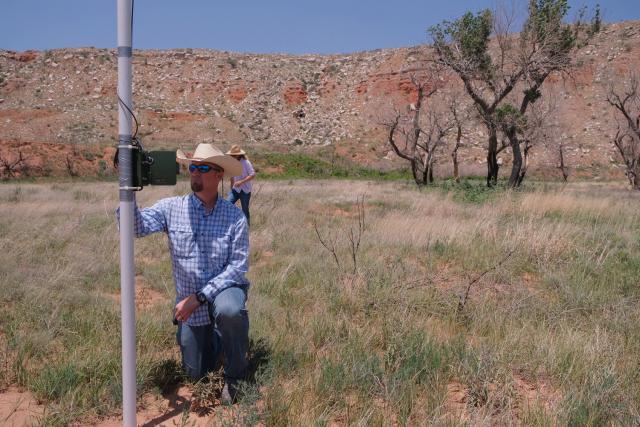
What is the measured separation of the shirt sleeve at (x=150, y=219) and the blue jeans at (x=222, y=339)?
23.8 inches

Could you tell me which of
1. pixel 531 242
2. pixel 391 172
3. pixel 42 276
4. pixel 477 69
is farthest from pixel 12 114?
pixel 531 242

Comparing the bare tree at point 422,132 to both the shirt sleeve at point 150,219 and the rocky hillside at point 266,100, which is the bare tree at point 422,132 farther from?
the shirt sleeve at point 150,219

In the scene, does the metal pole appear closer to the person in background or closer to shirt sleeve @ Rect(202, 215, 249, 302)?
shirt sleeve @ Rect(202, 215, 249, 302)

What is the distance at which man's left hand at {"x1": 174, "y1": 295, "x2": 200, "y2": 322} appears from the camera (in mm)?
3029

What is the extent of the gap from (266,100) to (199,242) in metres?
41.1

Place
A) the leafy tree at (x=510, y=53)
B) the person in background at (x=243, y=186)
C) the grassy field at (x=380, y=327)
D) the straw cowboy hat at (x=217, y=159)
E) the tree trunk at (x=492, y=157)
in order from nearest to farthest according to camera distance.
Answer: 1. the grassy field at (x=380, y=327)
2. the straw cowboy hat at (x=217, y=159)
3. the person in background at (x=243, y=186)
4. the leafy tree at (x=510, y=53)
5. the tree trunk at (x=492, y=157)

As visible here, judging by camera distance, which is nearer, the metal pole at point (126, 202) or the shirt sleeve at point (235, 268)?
the metal pole at point (126, 202)

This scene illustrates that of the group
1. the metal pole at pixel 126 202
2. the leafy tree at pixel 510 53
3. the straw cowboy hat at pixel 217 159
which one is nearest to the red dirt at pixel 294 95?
the leafy tree at pixel 510 53

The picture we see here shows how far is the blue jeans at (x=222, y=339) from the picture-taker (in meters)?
3.02

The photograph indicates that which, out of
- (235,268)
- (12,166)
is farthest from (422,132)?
(235,268)

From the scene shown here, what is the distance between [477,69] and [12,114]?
34.0 m

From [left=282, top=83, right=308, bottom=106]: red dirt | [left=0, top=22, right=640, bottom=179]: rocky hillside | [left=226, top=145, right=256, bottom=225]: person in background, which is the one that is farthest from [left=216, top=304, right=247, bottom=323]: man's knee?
[left=282, top=83, right=308, bottom=106]: red dirt

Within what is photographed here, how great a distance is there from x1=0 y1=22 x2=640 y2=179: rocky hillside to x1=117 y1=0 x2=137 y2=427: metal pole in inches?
1247

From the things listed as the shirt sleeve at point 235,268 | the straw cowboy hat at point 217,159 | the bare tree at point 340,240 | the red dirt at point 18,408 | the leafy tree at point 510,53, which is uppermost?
the leafy tree at point 510,53
